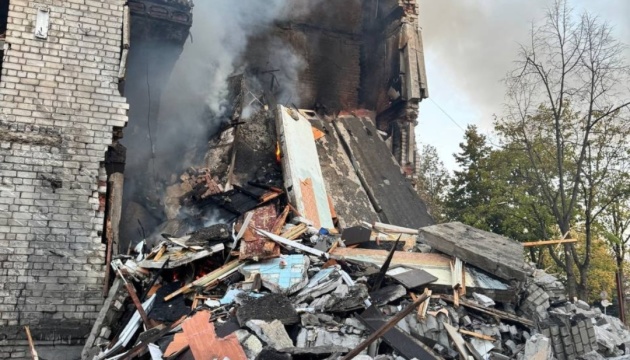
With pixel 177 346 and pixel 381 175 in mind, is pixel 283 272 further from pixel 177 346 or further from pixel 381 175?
pixel 381 175

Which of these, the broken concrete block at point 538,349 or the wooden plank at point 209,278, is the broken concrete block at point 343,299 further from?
the broken concrete block at point 538,349

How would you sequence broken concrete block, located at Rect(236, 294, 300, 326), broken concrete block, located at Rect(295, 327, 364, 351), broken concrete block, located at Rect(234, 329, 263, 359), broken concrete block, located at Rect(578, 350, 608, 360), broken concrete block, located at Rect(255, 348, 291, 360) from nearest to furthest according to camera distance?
broken concrete block, located at Rect(255, 348, 291, 360)
broken concrete block, located at Rect(234, 329, 263, 359)
broken concrete block, located at Rect(295, 327, 364, 351)
broken concrete block, located at Rect(236, 294, 300, 326)
broken concrete block, located at Rect(578, 350, 608, 360)

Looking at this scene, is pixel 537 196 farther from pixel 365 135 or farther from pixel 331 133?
pixel 331 133

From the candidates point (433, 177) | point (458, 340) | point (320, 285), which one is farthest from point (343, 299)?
point (433, 177)

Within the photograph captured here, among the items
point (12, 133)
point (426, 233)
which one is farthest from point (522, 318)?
point (12, 133)

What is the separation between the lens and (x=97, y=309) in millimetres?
7977

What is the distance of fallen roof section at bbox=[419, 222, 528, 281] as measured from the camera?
7648 millimetres

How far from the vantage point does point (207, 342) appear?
612 centimetres

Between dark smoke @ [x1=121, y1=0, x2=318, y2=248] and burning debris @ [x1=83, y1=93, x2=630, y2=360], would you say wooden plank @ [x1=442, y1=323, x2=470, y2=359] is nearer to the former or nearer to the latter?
burning debris @ [x1=83, y1=93, x2=630, y2=360]

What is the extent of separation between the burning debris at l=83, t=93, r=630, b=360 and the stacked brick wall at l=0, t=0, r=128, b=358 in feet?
2.21

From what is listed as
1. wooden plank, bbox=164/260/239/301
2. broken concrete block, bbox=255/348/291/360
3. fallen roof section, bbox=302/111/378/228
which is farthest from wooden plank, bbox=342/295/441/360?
fallen roof section, bbox=302/111/378/228

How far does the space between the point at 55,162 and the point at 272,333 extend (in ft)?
15.0

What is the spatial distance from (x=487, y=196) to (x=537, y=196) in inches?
109

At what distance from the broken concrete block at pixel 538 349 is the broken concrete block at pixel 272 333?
280 centimetres
